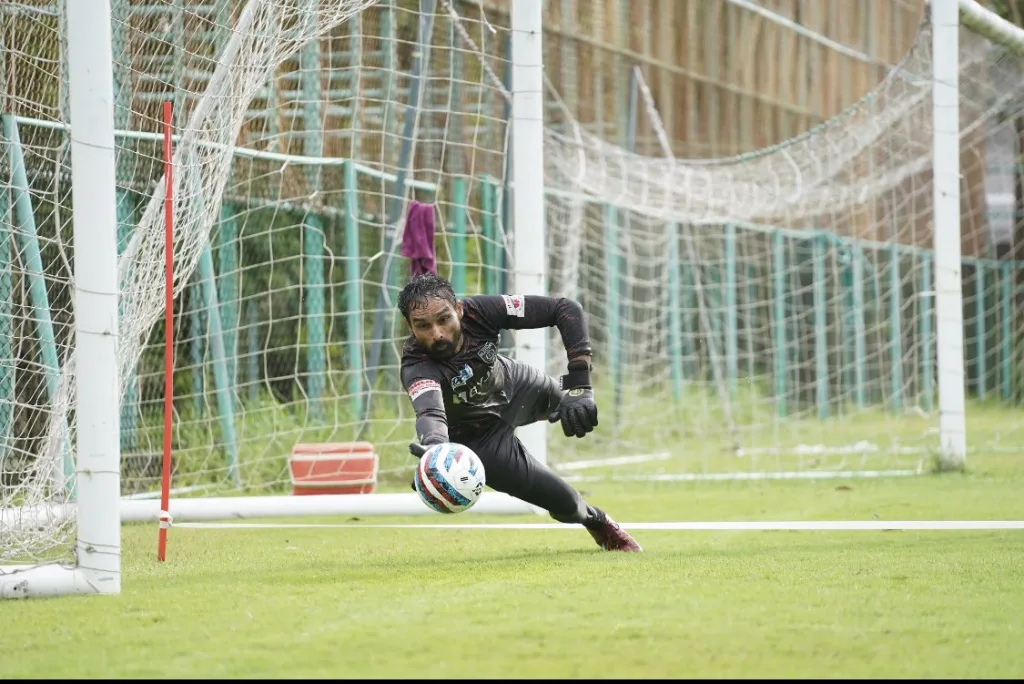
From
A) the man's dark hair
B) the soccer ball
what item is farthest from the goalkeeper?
the soccer ball

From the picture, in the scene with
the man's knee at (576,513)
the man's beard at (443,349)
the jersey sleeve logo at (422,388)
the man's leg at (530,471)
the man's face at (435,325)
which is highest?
the man's face at (435,325)

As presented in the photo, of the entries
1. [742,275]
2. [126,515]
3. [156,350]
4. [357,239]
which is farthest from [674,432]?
[126,515]

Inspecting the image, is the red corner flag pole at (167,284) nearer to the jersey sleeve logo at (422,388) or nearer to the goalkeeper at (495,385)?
the goalkeeper at (495,385)

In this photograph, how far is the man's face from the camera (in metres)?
6.26

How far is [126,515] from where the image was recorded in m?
9.17

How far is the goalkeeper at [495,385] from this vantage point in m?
6.28

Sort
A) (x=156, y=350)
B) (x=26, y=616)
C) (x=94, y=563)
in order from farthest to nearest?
(x=156, y=350)
(x=94, y=563)
(x=26, y=616)

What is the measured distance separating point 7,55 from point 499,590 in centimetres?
360

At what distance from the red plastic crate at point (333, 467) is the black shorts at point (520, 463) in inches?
133

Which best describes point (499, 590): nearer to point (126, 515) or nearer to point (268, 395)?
point (126, 515)

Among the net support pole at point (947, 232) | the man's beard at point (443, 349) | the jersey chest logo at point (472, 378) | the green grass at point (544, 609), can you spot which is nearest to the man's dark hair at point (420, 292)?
the man's beard at point (443, 349)

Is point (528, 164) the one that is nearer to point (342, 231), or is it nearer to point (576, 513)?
point (576, 513)

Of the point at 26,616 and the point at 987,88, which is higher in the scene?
the point at 987,88

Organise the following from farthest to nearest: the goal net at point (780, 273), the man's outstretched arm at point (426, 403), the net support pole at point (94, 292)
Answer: the goal net at point (780, 273) < the man's outstretched arm at point (426, 403) < the net support pole at point (94, 292)
